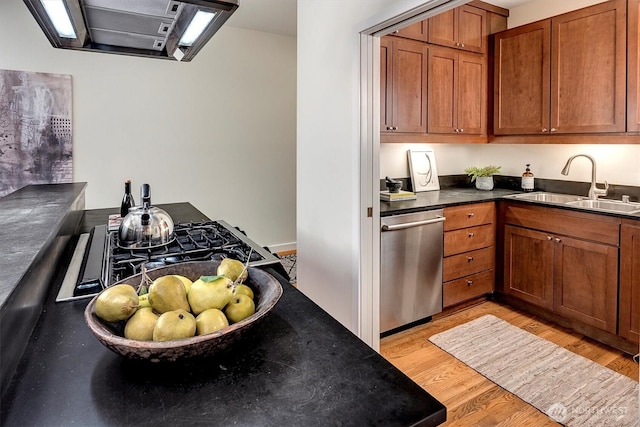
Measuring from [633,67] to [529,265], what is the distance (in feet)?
4.80

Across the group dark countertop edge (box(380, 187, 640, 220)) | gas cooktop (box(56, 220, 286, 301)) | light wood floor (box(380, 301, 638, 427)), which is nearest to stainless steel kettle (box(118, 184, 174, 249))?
gas cooktop (box(56, 220, 286, 301))

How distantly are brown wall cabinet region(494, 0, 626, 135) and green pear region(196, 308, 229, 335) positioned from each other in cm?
296

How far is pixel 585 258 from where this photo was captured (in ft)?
8.67

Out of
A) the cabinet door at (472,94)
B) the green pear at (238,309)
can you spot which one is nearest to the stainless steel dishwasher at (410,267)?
the cabinet door at (472,94)

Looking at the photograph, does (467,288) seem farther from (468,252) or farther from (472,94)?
(472,94)

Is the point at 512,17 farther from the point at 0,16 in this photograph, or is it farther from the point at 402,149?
the point at 0,16

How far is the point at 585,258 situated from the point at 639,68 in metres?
1.25

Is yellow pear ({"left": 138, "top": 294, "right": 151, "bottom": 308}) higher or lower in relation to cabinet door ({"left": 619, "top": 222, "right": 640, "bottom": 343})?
higher

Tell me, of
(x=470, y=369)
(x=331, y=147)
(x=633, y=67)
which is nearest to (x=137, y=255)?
(x=331, y=147)

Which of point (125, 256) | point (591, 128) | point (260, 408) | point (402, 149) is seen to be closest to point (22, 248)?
point (125, 256)

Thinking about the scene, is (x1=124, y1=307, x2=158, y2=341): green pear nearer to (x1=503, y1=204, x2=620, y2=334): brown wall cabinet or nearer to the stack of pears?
the stack of pears

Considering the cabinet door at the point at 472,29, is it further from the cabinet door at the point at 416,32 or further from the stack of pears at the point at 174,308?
the stack of pears at the point at 174,308

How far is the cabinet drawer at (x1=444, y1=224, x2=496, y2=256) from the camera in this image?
9.68 ft

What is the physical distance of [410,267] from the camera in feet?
9.03
